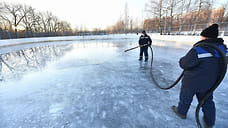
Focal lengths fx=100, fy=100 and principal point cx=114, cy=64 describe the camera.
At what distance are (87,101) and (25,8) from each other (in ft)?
102

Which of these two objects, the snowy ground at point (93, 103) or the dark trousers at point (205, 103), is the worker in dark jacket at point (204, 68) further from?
the snowy ground at point (93, 103)

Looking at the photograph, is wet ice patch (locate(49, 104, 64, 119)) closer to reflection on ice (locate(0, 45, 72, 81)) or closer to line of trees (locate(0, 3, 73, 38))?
reflection on ice (locate(0, 45, 72, 81))

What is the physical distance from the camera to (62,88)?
8.68 feet

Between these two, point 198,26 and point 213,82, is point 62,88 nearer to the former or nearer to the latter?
point 213,82

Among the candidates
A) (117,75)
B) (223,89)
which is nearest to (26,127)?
(117,75)

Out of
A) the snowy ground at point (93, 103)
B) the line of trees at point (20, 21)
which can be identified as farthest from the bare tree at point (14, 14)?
the snowy ground at point (93, 103)

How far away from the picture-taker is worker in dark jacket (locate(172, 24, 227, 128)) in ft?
3.72

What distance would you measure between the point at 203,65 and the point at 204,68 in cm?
4

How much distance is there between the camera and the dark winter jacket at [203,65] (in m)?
1.13

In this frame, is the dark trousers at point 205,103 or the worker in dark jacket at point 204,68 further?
the dark trousers at point 205,103

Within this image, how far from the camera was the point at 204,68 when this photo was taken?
3.84ft

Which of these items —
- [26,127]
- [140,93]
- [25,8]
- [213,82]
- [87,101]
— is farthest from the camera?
[25,8]

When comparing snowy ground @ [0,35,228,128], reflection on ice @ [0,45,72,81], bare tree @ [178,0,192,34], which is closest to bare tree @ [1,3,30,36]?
reflection on ice @ [0,45,72,81]

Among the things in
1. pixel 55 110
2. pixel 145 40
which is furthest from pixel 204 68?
pixel 145 40
